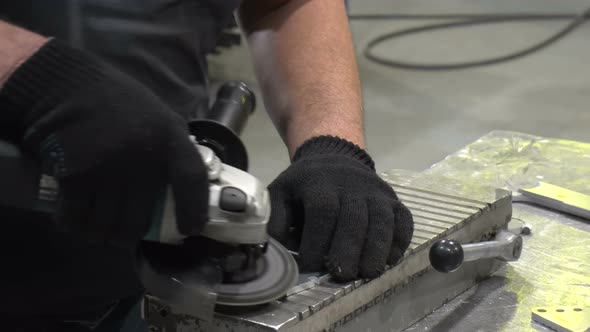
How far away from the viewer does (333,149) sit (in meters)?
1.14

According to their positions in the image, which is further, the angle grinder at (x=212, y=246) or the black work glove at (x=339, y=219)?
the black work glove at (x=339, y=219)

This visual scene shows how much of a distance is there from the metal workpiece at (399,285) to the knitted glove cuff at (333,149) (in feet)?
0.24

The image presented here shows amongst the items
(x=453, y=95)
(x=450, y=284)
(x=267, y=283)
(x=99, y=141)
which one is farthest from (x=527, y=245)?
(x=453, y=95)

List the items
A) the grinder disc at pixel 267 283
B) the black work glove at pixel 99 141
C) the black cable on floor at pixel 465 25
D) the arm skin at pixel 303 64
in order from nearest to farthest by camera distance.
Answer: the black work glove at pixel 99 141, the grinder disc at pixel 267 283, the arm skin at pixel 303 64, the black cable on floor at pixel 465 25

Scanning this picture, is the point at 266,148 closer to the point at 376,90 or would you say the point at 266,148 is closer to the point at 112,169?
the point at 376,90

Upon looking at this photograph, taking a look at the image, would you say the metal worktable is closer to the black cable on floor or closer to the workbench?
the workbench

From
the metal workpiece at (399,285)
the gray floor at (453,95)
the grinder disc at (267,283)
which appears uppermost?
the grinder disc at (267,283)

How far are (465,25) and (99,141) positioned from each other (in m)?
4.04

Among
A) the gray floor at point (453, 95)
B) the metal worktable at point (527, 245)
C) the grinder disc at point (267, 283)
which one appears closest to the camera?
the grinder disc at point (267, 283)

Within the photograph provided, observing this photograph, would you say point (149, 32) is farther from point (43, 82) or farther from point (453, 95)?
point (453, 95)

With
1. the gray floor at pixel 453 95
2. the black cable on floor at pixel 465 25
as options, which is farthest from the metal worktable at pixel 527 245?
the black cable on floor at pixel 465 25

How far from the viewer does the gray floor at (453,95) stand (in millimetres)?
3115

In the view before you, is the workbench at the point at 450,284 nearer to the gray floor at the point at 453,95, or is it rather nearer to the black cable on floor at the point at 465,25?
the gray floor at the point at 453,95

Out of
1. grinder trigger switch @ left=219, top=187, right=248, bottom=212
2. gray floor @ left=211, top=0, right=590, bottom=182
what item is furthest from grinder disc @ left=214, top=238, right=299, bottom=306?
gray floor @ left=211, top=0, right=590, bottom=182
